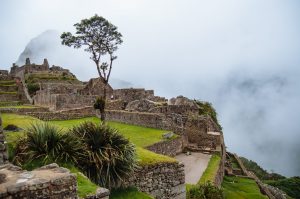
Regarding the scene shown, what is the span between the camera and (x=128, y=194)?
33.9ft

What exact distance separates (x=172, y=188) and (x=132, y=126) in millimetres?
11405

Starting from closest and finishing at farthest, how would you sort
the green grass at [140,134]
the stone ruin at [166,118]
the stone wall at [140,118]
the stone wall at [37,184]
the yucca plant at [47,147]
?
1. the stone wall at [37,184]
2. the yucca plant at [47,147]
3. the green grass at [140,134]
4. the stone ruin at [166,118]
5. the stone wall at [140,118]

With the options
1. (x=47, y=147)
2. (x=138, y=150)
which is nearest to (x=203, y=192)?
(x=138, y=150)

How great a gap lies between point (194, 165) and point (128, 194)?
33.3 ft

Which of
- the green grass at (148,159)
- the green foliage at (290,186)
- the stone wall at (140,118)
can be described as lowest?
the green foliage at (290,186)

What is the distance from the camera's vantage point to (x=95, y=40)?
75.2 feet

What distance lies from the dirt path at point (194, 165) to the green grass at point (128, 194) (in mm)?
6536

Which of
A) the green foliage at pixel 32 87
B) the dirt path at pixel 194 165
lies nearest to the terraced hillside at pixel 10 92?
the green foliage at pixel 32 87

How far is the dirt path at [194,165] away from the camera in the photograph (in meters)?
17.5

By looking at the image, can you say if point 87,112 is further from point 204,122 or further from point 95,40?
point 204,122

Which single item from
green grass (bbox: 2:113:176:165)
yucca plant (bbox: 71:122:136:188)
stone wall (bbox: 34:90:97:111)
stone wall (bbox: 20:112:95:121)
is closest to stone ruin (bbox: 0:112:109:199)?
yucca plant (bbox: 71:122:136:188)

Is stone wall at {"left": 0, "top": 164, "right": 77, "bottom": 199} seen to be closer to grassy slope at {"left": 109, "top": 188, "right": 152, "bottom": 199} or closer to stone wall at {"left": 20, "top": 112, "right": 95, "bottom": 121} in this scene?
grassy slope at {"left": 109, "top": 188, "right": 152, "bottom": 199}

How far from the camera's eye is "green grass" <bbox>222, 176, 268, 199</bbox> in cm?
1991

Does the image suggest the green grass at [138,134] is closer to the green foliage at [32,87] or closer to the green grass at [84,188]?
the green grass at [84,188]
